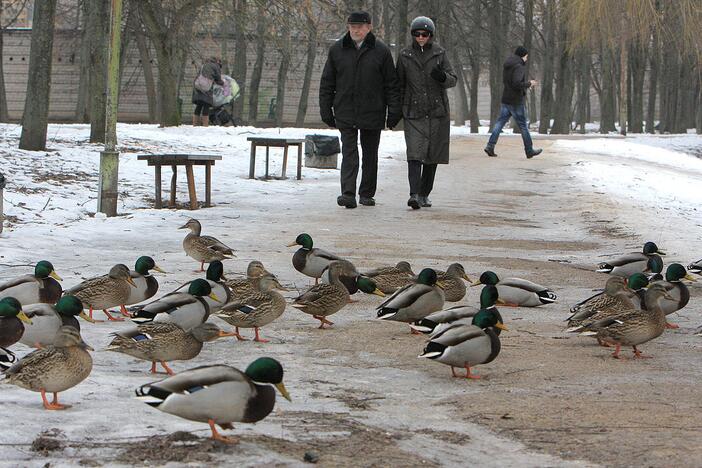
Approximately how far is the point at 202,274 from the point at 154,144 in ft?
51.8

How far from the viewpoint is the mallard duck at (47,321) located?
6.68 m

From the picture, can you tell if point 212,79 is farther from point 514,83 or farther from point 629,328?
point 629,328

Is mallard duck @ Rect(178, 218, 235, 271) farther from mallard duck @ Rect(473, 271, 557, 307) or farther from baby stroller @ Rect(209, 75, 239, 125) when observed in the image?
baby stroller @ Rect(209, 75, 239, 125)

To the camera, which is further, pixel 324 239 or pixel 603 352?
pixel 324 239

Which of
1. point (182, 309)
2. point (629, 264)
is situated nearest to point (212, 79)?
point (629, 264)

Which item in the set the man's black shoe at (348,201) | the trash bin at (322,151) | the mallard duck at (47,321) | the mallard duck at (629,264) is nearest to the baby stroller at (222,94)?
the trash bin at (322,151)

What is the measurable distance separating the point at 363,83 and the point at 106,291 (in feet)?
27.1

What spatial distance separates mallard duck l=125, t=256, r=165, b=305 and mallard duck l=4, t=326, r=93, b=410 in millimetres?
2700

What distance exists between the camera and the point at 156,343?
6.46m

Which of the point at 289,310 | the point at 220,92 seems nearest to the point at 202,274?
the point at 289,310

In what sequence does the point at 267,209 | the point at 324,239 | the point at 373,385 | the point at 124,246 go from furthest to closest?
the point at 267,209
the point at 324,239
the point at 124,246
the point at 373,385

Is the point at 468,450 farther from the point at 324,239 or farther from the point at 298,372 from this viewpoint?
the point at 324,239

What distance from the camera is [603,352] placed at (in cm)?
773

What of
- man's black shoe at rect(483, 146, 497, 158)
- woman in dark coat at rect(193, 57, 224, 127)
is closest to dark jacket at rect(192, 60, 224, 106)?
woman in dark coat at rect(193, 57, 224, 127)
